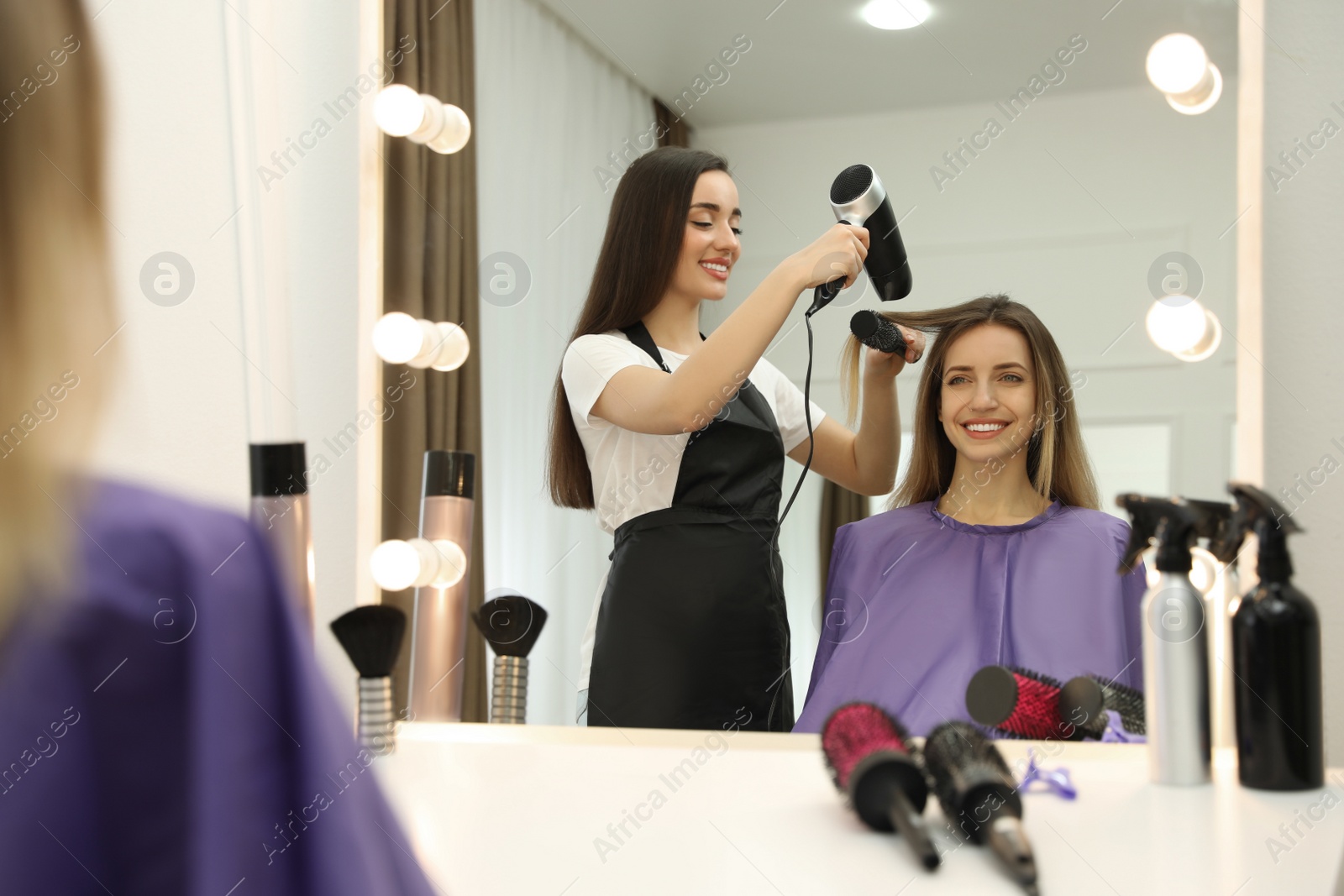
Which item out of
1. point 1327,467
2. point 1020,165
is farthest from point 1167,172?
point 1327,467

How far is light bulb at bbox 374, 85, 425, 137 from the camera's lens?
1.49 m

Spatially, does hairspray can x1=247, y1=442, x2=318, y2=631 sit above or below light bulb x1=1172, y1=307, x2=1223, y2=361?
below

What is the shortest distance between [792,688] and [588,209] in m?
0.65

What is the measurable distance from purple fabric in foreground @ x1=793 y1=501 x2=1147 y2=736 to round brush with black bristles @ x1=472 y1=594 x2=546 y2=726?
14.2 inches

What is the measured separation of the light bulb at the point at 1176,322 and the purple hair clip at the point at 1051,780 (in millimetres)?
474

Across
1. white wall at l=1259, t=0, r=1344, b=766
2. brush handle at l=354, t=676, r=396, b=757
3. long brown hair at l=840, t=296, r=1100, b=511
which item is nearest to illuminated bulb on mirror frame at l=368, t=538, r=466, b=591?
brush handle at l=354, t=676, r=396, b=757

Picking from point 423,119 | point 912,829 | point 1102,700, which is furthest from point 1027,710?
point 423,119

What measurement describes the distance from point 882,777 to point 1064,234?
66cm

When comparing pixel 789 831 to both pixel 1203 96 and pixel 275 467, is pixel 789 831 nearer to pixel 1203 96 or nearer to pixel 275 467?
pixel 275 467

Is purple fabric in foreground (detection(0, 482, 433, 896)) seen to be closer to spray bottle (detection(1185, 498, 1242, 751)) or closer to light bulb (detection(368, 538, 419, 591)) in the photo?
spray bottle (detection(1185, 498, 1242, 751))

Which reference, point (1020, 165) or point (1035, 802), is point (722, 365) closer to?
point (1020, 165)

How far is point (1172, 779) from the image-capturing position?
0.96m

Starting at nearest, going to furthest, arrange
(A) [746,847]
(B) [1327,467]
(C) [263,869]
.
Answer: (C) [263,869]
(A) [746,847]
(B) [1327,467]

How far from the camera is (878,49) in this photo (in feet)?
4.04
